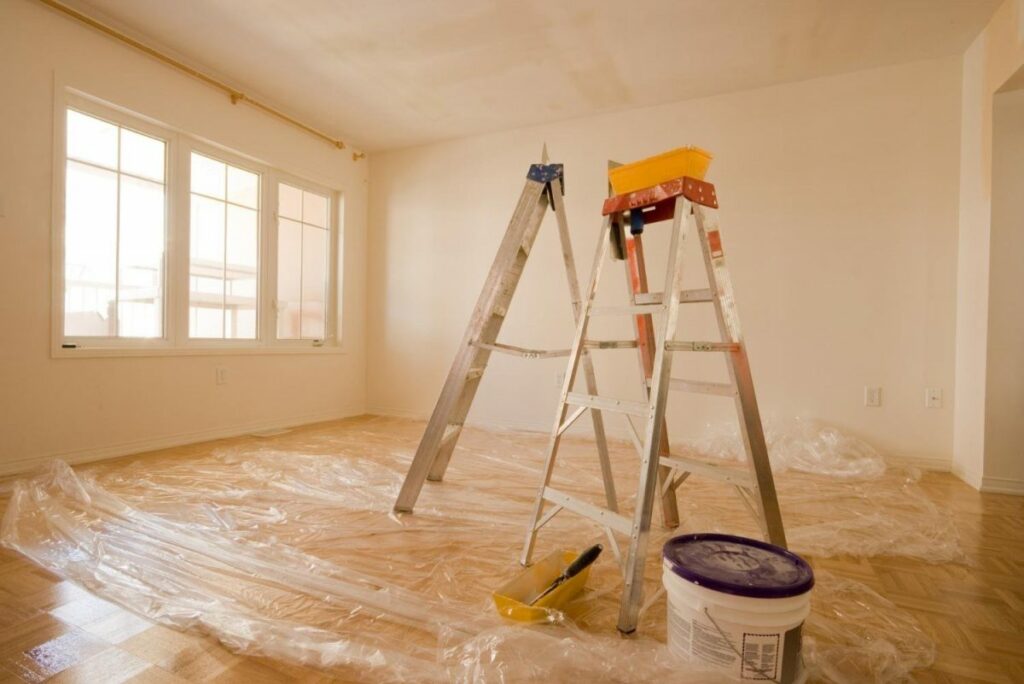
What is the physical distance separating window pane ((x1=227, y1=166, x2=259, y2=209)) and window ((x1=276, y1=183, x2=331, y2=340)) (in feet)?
0.68

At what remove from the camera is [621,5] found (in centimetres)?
243

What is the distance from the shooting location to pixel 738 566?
961 mm

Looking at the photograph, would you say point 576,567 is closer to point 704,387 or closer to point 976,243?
→ point 704,387

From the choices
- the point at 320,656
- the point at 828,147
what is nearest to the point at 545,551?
the point at 320,656

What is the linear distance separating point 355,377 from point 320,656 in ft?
11.6

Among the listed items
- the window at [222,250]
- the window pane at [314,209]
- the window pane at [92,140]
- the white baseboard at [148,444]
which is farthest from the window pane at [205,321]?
the window pane at [314,209]

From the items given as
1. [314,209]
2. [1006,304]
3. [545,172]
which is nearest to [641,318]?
[545,172]

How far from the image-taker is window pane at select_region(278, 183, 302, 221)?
12.7 ft

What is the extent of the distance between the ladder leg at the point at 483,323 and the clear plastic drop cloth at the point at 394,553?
239 mm

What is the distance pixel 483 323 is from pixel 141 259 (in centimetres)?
246

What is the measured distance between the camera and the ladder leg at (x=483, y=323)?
1.82 meters

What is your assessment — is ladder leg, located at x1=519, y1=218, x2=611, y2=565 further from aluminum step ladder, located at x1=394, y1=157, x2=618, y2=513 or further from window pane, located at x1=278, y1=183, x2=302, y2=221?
window pane, located at x1=278, y1=183, x2=302, y2=221

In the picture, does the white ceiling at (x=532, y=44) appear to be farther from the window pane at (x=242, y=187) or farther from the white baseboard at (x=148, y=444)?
the white baseboard at (x=148, y=444)

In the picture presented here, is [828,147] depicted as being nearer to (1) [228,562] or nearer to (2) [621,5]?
(2) [621,5]
